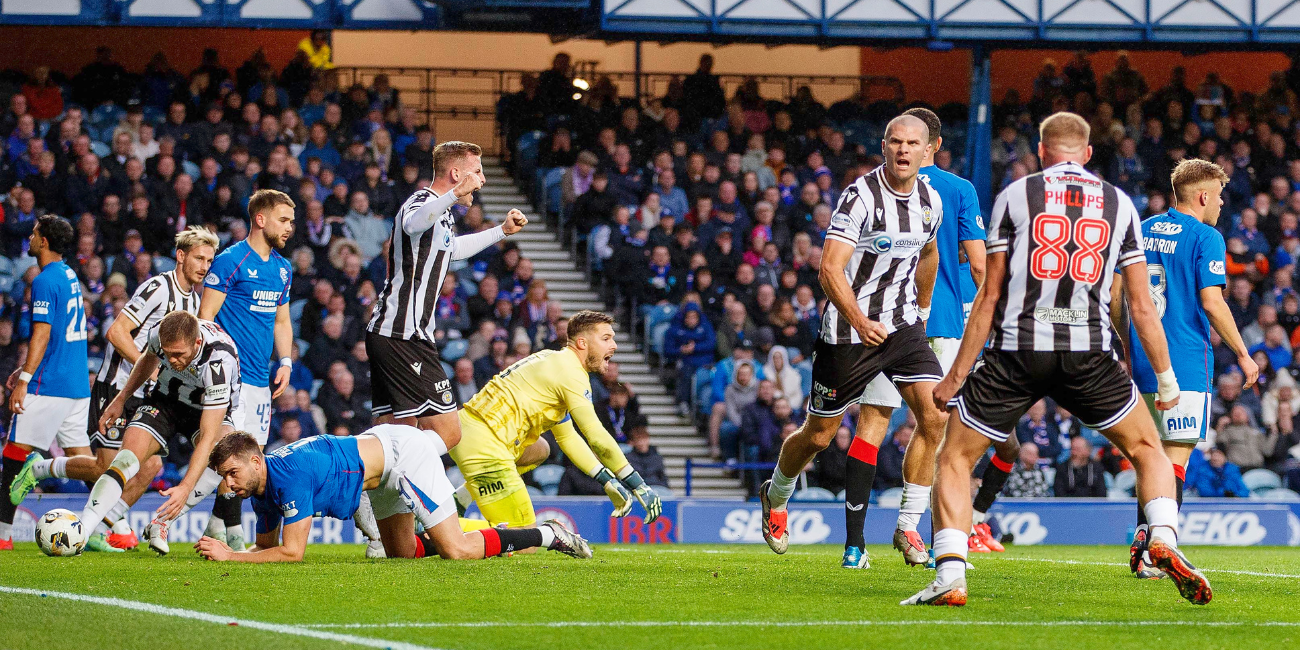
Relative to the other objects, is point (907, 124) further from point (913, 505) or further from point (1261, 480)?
point (1261, 480)

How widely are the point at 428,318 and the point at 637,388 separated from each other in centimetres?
1001

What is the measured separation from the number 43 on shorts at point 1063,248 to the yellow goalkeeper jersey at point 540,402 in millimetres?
3811

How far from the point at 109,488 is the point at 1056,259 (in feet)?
19.3

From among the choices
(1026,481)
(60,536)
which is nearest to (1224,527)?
(1026,481)

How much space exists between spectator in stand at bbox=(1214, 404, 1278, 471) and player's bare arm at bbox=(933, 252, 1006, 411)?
1216 cm

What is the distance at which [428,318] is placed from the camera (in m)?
9.23

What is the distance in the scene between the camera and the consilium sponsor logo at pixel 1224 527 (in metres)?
15.2

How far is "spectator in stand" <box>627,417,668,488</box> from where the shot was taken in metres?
16.4

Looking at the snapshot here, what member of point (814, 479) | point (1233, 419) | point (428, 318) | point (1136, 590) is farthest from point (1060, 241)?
point (1233, 419)

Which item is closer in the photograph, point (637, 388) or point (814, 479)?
point (814, 479)

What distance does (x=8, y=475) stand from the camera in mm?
10625

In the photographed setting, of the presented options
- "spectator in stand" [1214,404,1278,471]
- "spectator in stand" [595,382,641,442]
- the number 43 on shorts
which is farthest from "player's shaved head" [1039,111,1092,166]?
"spectator in stand" [1214,404,1278,471]

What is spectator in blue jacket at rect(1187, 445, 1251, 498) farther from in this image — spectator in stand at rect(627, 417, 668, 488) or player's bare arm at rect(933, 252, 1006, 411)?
player's bare arm at rect(933, 252, 1006, 411)

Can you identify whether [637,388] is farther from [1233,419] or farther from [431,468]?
[431,468]
